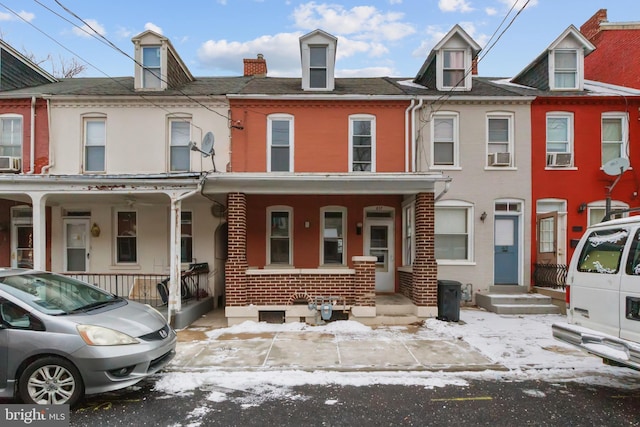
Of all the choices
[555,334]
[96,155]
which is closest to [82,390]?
[555,334]

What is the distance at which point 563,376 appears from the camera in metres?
5.33

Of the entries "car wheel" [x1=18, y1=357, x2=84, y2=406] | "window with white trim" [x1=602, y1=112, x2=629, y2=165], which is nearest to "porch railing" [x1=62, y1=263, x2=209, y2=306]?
"car wheel" [x1=18, y1=357, x2=84, y2=406]

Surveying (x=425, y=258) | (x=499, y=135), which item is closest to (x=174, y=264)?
(x=425, y=258)

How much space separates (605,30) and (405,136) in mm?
10048

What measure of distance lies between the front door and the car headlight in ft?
24.5

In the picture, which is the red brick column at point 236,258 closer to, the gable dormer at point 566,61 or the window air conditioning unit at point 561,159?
the window air conditioning unit at point 561,159

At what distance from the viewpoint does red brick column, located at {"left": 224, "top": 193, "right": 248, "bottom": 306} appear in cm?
834

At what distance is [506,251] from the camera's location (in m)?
10.8

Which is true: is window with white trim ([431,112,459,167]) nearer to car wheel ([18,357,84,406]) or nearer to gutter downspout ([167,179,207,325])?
gutter downspout ([167,179,207,325])

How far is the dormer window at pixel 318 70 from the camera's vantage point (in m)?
11.4

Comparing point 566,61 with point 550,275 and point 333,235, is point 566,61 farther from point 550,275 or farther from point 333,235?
point 333,235

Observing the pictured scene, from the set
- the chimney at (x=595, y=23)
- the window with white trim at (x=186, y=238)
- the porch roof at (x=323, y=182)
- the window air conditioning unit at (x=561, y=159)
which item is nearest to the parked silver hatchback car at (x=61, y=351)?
the porch roof at (x=323, y=182)

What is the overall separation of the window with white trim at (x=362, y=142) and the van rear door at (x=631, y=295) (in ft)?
22.9

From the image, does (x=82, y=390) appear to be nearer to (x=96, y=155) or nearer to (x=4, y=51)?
(x=96, y=155)
